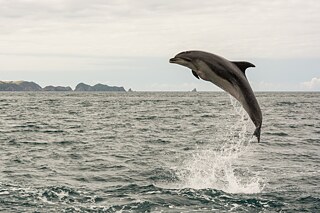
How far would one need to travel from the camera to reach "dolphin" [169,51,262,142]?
8.14 meters

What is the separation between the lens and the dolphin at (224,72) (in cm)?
814

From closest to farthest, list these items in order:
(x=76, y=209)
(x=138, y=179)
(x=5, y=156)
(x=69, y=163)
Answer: (x=76, y=209) < (x=138, y=179) < (x=69, y=163) < (x=5, y=156)

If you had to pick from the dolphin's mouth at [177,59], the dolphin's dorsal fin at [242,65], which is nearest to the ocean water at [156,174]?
the dolphin's dorsal fin at [242,65]

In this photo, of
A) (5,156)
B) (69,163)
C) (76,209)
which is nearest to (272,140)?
(69,163)

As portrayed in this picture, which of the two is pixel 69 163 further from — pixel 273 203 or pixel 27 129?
pixel 27 129

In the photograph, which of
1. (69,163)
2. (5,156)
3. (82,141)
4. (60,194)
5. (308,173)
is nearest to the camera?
(60,194)

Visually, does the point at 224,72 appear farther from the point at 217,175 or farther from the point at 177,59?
the point at 217,175

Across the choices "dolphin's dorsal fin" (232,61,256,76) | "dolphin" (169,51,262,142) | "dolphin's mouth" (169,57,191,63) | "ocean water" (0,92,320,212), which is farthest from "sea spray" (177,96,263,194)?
"dolphin's mouth" (169,57,191,63)

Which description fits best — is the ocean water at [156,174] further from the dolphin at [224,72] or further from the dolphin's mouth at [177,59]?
the dolphin's mouth at [177,59]

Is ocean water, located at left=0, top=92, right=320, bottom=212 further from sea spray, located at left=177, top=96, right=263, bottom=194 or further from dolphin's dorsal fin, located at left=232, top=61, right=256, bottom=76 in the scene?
dolphin's dorsal fin, located at left=232, top=61, right=256, bottom=76

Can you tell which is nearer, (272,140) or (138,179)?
(138,179)

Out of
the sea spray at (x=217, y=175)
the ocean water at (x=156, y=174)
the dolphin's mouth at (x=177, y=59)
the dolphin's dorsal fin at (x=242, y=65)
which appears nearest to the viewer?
the dolphin's mouth at (x=177, y=59)

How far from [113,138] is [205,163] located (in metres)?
13.4

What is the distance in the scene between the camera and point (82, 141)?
3766cm
